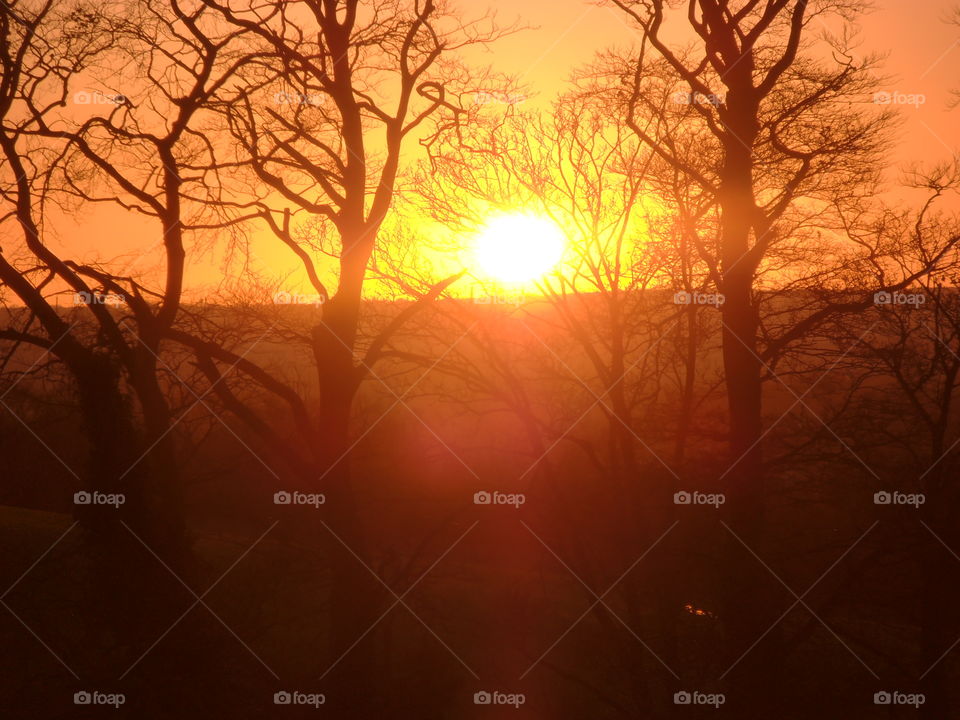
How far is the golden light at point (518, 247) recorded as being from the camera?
1018 cm

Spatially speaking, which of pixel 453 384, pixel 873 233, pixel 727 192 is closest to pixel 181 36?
pixel 453 384

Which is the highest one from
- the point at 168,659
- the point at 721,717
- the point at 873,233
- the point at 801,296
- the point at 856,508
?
the point at 873,233

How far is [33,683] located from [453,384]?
20.9 ft

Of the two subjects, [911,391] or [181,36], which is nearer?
[181,36]

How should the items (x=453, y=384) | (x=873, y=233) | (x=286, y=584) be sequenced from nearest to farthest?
(x=873, y=233), (x=453, y=384), (x=286, y=584)

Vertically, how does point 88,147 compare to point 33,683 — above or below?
above

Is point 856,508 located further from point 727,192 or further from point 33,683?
point 33,683

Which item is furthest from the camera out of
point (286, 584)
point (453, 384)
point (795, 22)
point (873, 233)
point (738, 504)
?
point (286, 584)

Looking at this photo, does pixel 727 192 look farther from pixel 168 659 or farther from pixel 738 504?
pixel 168 659

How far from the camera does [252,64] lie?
32.1 ft

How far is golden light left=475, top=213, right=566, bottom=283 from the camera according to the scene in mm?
10180

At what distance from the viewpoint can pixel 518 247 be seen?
10289 mm

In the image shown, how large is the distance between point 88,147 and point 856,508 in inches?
425

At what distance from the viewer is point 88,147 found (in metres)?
9.64
